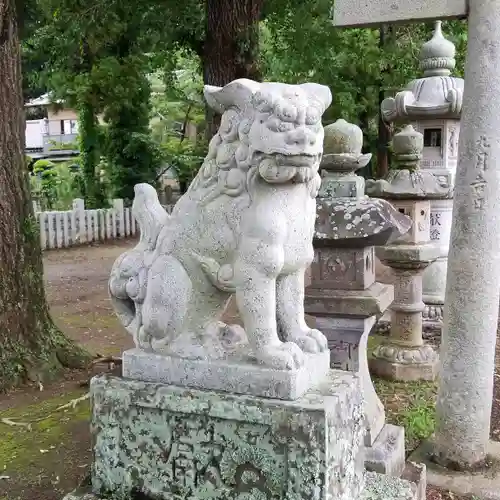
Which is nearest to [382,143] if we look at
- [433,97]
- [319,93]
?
[433,97]

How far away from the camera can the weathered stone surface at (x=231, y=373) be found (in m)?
2.16

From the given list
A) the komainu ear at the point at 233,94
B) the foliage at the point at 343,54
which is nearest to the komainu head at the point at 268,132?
the komainu ear at the point at 233,94

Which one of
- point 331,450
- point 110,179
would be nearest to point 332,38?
point 331,450

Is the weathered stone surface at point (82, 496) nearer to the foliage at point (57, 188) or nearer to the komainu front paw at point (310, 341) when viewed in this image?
the komainu front paw at point (310, 341)

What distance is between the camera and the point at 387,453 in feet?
11.3

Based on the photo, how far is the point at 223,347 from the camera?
2354mm

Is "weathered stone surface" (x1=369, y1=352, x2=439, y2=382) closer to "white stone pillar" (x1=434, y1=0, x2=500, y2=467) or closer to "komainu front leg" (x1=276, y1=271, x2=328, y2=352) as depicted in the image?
"white stone pillar" (x1=434, y1=0, x2=500, y2=467)

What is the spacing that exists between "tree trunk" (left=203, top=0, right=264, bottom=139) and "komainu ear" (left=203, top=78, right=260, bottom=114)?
17.3 feet

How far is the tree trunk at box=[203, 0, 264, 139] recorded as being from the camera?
728cm

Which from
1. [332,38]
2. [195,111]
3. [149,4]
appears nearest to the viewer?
[149,4]

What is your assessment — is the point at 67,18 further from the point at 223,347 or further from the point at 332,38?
the point at 223,347

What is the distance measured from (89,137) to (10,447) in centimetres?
1347

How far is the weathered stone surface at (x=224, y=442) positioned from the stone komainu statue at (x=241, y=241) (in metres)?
0.17

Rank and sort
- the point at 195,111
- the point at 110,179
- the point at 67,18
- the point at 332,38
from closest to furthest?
the point at 67,18 < the point at 332,38 < the point at 110,179 < the point at 195,111
